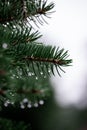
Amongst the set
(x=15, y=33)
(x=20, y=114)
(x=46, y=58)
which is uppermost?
(x=15, y=33)

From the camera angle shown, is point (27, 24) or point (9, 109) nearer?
point (27, 24)

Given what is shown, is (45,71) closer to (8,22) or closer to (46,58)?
(46,58)

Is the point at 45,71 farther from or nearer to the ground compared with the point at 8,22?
nearer to the ground

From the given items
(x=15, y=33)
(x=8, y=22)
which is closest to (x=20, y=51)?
(x=15, y=33)

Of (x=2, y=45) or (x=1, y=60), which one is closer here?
(x=1, y=60)

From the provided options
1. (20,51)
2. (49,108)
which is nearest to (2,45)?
(20,51)

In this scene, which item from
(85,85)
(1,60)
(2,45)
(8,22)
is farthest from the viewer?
(85,85)

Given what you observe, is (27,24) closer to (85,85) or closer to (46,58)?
(46,58)

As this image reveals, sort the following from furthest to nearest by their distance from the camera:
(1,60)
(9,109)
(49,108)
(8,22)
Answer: (49,108), (9,109), (8,22), (1,60)

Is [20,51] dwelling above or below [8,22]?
below
